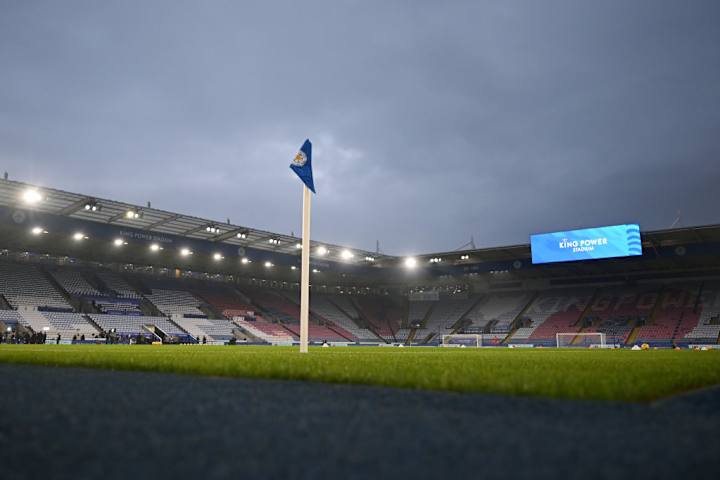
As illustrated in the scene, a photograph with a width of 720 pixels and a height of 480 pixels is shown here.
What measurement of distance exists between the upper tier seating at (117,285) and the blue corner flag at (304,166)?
113 feet

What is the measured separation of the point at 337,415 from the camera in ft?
9.18

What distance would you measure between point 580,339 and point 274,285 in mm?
32757

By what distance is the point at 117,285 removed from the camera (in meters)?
41.5

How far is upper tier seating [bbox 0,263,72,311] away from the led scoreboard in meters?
37.5

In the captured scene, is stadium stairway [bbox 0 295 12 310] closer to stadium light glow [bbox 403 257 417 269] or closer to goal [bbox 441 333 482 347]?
stadium light glow [bbox 403 257 417 269]

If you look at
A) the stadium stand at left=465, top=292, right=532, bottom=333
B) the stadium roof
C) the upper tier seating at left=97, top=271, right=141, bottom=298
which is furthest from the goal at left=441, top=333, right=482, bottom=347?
the upper tier seating at left=97, top=271, right=141, bottom=298

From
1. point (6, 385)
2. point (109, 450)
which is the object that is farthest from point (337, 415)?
point (6, 385)

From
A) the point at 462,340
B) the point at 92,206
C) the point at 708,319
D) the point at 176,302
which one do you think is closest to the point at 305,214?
the point at 92,206

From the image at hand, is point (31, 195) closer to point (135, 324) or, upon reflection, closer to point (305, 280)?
point (135, 324)

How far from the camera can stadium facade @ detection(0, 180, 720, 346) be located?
107 ft

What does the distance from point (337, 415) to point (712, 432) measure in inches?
76.0

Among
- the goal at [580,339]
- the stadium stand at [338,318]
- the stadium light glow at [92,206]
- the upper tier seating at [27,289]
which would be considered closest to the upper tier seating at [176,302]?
the upper tier seating at [27,289]

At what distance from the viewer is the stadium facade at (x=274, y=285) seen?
32.6 metres

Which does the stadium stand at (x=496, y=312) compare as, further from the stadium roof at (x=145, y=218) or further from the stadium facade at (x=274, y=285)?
the stadium roof at (x=145, y=218)
